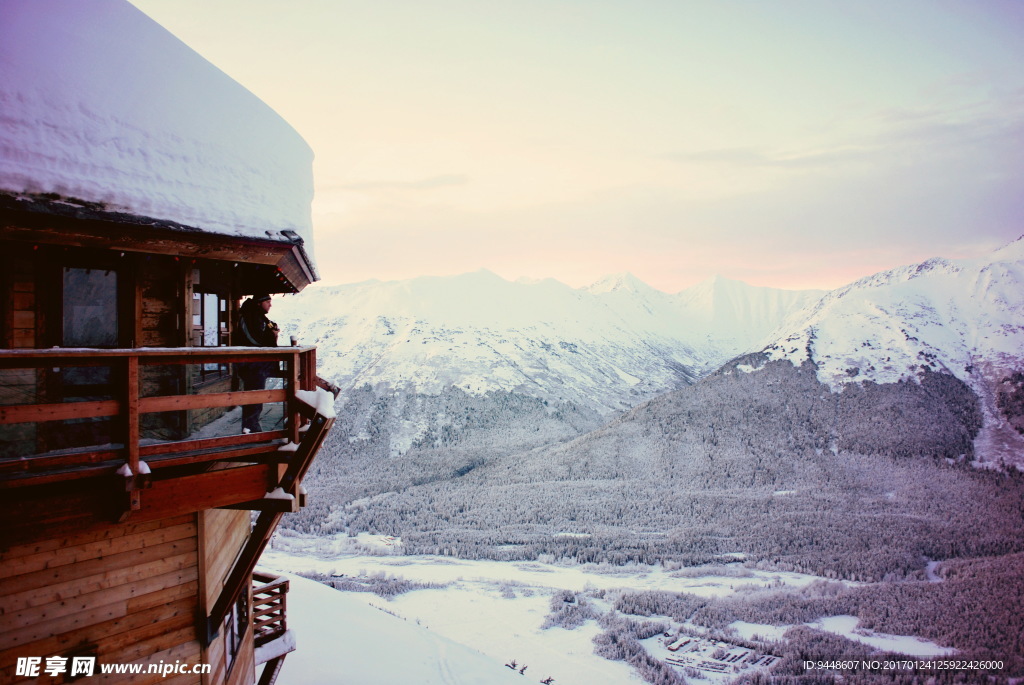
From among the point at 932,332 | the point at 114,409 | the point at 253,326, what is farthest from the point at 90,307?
the point at 932,332

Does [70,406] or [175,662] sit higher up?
[70,406]

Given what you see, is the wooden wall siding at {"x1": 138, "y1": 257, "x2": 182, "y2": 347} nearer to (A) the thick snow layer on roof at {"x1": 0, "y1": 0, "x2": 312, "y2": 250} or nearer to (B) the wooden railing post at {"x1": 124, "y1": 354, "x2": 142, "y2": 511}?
(A) the thick snow layer on roof at {"x1": 0, "y1": 0, "x2": 312, "y2": 250}

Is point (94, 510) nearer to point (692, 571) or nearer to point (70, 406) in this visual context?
point (70, 406)

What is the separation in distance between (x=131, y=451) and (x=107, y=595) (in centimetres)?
225

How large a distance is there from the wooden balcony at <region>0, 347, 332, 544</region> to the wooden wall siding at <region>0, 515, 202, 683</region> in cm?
76

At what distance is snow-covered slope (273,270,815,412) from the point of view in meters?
94.8

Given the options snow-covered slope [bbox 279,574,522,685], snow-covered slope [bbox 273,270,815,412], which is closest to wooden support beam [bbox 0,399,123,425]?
snow-covered slope [bbox 279,574,522,685]

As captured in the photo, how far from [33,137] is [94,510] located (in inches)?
135

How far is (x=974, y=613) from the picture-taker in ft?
112

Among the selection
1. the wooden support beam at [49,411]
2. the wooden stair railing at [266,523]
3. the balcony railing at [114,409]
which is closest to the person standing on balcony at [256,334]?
the balcony railing at [114,409]

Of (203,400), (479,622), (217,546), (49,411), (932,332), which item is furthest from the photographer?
(932,332)

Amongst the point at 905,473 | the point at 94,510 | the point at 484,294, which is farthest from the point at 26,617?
the point at 484,294

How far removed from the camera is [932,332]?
74375 mm

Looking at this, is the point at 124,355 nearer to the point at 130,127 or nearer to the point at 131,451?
the point at 131,451
